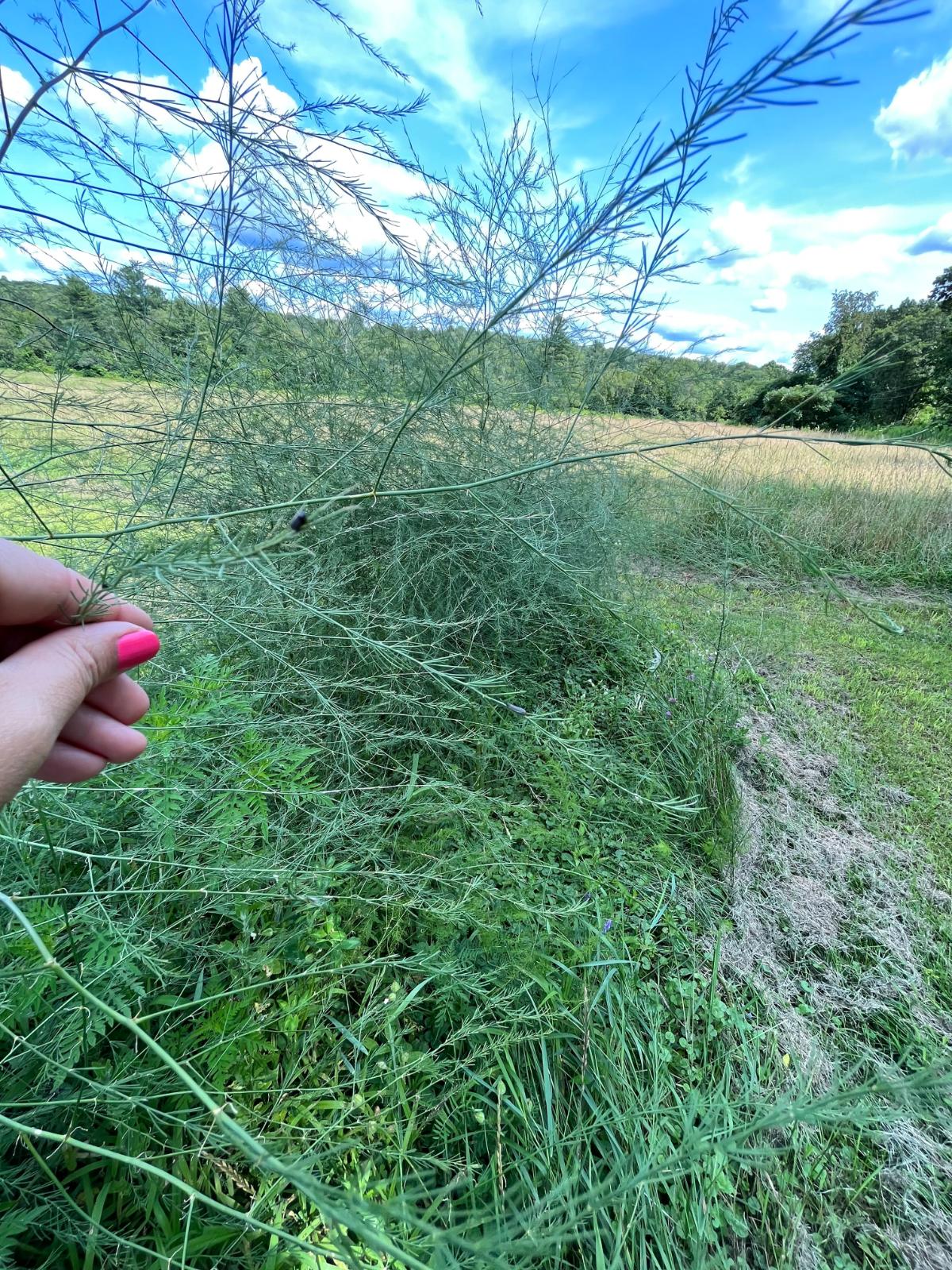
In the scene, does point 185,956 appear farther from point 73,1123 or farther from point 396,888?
point 396,888

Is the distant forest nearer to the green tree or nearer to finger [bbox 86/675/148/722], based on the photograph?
finger [bbox 86/675/148/722]

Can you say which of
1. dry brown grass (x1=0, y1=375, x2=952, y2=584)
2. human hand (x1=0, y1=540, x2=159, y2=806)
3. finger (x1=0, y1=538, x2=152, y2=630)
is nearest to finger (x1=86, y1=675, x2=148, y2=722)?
human hand (x1=0, y1=540, x2=159, y2=806)

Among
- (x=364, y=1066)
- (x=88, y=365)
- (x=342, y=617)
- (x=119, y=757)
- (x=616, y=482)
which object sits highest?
(x=88, y=365)

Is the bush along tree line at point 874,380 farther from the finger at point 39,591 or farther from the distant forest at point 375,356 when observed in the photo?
the finger at point 39,591

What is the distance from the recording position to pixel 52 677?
28.7 inches

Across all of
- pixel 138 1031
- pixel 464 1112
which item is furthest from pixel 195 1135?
pixel 138 1031

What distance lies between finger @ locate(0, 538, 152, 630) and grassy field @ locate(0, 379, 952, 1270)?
24 cm

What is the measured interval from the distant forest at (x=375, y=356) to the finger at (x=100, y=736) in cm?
87

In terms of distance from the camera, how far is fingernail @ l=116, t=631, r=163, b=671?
2.72ft

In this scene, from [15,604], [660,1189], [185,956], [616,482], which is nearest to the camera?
[15,604]

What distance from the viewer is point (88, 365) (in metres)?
1.77

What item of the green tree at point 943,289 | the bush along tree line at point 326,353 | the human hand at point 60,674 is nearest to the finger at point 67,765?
the human hand at point 60,674

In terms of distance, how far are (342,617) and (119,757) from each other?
1.28 m

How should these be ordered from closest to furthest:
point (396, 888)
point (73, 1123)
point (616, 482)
→ 1. point (73, 1123)
2. point (396, 888)
3. point (616, 482)
